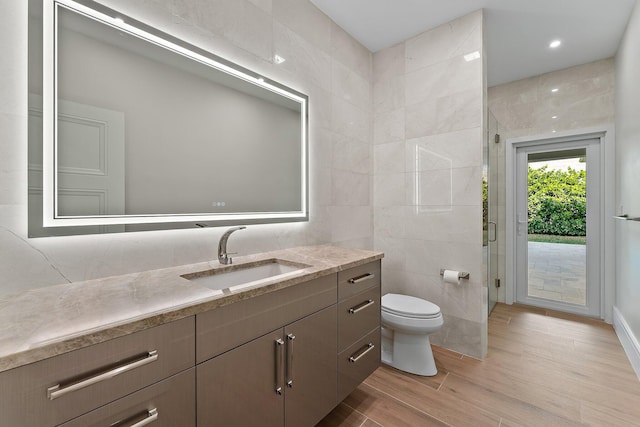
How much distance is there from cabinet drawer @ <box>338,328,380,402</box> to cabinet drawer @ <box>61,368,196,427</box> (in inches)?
32.9

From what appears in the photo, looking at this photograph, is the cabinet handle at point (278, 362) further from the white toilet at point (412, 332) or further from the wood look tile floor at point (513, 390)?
the white toilet at point (412, 332)

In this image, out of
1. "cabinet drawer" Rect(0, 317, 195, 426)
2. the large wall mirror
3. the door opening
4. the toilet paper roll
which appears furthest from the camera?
the door opening

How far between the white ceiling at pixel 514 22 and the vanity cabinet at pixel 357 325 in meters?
2.03

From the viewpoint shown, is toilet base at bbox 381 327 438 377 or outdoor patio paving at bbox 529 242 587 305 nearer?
toilet base at bbox 381 327 438 377

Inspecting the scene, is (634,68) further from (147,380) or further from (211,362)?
(147,380)

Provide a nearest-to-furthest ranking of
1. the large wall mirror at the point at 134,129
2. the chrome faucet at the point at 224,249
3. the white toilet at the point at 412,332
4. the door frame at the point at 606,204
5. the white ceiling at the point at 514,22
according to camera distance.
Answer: the large wall mirror at the point at 134,129, the chrome faucet at the point at 224,249, the white toilet at the point at 412,332, the white ceiling at the point at 514,22, the door frame at the point at 606,204

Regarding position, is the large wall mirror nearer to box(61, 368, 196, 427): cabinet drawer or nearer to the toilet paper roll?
box(61, 368, 196, 427): cabinet drawer

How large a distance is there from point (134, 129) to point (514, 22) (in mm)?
2994

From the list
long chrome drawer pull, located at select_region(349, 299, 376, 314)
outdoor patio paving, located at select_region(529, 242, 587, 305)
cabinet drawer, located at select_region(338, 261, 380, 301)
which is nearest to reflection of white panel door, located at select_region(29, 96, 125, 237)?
cabinet drawer, located at select_region(338, 261, 380, 301)

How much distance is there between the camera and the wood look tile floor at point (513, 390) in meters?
1.58

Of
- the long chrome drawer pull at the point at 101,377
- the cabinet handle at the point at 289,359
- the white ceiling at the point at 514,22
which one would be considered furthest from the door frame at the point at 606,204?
the long chrome drawer pull at the point at 101,377

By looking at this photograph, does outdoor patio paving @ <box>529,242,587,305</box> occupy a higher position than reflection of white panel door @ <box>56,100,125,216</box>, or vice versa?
reflection of white panel door @ <box>56,100,125,216</box>

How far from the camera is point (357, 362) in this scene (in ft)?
5.30

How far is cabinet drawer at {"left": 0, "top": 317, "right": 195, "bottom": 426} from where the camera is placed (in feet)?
1.93
